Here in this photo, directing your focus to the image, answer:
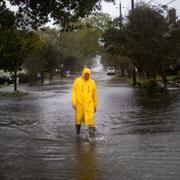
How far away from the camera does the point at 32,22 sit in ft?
56.5

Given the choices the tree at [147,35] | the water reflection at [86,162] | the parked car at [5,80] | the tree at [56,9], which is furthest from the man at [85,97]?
the parked car at [5,80]

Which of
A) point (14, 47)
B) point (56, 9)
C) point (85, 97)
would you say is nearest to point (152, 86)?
point (14, 47)

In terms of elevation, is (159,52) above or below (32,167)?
above

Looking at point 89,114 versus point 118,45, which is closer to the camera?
point 89,114

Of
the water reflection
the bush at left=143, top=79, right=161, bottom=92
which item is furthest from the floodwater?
the bush at left=143, top=79, right=161, bottom=92

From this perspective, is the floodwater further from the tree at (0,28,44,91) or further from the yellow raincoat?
the tree at (0,28,44,91)

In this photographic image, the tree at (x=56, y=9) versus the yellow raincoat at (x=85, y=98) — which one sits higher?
the tree at (x=56, y=9)

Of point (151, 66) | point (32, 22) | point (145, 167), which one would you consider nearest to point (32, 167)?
point (145, 167)

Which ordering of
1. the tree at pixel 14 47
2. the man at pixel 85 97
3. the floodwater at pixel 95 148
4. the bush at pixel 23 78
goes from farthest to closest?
the bush at pixel 23 78 < the tree at pixel 14 47 < the man at pixel 85 97 < the floodwater at pixel 95 148

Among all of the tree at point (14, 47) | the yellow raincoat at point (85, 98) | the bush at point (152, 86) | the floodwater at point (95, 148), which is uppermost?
the tree at point (14, 47)

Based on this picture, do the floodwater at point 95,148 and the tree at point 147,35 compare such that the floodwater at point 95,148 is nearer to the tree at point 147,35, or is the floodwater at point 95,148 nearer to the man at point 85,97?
the man at point 85,97

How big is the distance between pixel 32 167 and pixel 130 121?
7.52 metres

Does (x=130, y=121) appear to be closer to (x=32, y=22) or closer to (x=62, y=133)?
(x=62, y=133)

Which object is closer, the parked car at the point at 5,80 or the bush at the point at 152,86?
the bush at the point at 152,86
